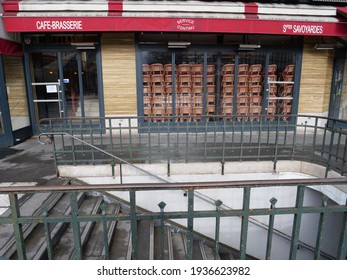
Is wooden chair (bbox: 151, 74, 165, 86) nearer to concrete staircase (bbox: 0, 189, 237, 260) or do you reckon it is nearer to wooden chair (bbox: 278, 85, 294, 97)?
wooden chair (bbox: 278, 85, 294, 97)

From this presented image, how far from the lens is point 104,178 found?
537 cm

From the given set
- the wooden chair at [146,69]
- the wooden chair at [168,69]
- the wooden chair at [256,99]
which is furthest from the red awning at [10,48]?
the wooden chair at [256,99]

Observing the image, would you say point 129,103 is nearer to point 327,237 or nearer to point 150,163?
point 150,163

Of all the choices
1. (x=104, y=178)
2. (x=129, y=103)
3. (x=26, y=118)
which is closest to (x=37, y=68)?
(x=26, y=118)

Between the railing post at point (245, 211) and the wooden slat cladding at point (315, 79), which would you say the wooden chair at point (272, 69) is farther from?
the railing post at point (245, 211)

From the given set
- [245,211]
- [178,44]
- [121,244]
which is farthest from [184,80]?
[245,211]

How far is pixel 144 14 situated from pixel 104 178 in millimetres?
4714

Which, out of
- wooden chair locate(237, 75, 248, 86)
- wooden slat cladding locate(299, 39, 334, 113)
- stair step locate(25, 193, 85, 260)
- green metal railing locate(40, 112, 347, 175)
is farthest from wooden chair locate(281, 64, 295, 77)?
stair step locate(25, 193, 85, 260)

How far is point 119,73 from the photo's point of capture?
324 inches

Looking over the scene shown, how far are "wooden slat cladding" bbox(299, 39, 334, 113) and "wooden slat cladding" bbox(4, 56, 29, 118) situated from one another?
9.18 metres

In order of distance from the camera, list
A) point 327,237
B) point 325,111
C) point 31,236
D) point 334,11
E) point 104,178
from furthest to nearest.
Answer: point 325,111 < point 334,11 < point 327,237 < point 104,178 < point 31,236

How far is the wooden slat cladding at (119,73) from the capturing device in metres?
8.07

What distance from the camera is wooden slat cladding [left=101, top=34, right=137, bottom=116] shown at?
26.5 ft

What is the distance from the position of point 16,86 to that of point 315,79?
978cm
